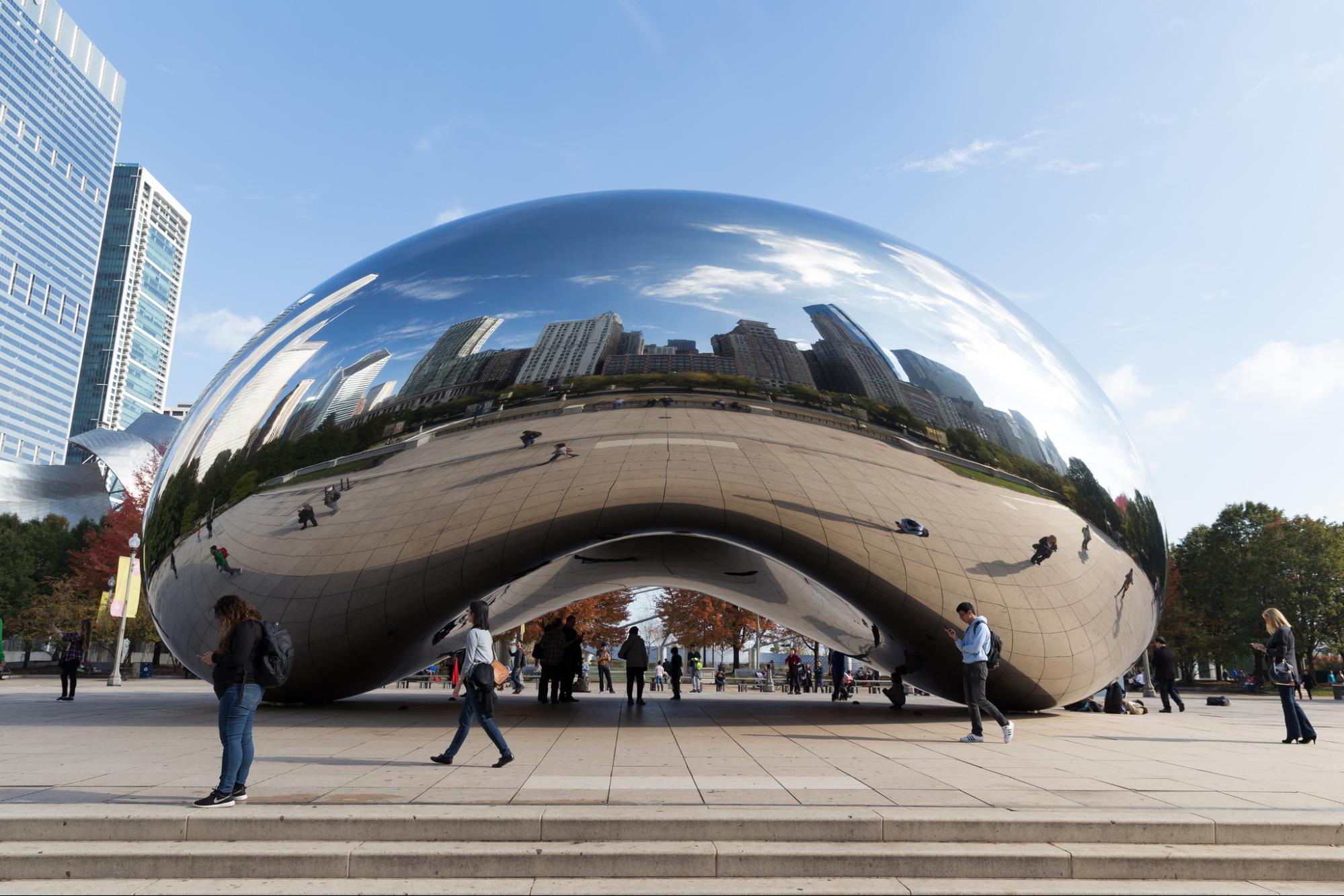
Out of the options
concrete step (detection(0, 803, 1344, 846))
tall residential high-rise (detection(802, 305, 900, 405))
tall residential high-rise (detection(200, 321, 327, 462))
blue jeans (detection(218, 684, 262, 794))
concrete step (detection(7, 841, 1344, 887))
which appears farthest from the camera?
tall residential high-rise (detection(200, 321, 327, 462))

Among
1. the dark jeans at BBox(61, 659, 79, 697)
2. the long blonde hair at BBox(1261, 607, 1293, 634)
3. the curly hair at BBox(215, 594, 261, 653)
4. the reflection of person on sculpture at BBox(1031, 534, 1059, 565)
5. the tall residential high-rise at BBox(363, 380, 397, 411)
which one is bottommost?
the dark jeans at BBox(61, 659, 79, 697)

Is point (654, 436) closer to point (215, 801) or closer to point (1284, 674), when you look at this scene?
Result: point (215, 801)

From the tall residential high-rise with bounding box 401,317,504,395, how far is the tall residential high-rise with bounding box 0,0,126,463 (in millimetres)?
176565

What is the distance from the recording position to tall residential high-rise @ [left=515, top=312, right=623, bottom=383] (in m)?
8.87

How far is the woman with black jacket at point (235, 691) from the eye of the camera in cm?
541

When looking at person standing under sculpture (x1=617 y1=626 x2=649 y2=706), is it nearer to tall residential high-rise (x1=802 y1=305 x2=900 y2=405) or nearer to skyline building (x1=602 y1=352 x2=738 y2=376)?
skyline building (x1=602 y1=352 x2=738 y2=376)

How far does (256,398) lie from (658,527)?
5.02 m

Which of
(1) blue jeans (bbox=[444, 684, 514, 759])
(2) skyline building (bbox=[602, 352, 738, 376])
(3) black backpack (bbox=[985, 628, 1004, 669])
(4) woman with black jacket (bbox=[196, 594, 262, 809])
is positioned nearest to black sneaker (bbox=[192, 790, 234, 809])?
(4) woman with black jacket (bbox=[196, 594, 262, 809])

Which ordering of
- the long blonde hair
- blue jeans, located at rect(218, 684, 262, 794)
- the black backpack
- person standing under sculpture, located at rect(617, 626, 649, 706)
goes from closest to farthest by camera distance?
blue jeans, located at rect(218, 684, 262, 794) → the black backpack → the long blonde hair → person standing under sculpture, located at rect(617, 626, 649, 706)

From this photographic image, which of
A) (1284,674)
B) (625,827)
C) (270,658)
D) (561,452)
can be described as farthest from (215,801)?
(1284,674)

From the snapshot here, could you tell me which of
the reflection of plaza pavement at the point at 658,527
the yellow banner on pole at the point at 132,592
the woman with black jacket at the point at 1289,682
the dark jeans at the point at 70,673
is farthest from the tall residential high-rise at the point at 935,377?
the yellow banner on pole at the point at 132,592

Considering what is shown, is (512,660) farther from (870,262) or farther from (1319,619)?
(1319,619)

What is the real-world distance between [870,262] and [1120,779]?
5994mm

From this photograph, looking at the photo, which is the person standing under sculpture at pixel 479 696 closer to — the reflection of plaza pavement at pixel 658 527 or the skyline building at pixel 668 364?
the reflection of plaza pavement at pixel 658 527
